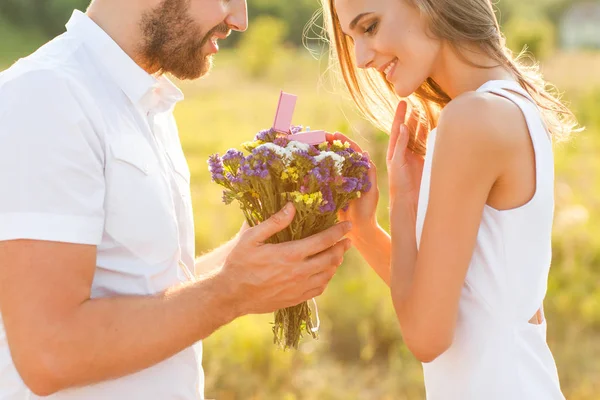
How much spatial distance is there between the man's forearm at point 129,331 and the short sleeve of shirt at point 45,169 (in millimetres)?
186

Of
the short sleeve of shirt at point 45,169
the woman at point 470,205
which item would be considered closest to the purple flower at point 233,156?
the short sleeve of shirt at point 45,169

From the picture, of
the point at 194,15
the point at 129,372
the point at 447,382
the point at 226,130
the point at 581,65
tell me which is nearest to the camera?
the point at 129,372

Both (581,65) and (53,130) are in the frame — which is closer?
(53,130)

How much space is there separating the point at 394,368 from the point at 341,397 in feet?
1.81

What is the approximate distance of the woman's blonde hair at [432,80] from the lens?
2336 mm

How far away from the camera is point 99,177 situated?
2.04 meters

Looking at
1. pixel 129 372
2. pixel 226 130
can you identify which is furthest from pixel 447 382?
pixel 226 130

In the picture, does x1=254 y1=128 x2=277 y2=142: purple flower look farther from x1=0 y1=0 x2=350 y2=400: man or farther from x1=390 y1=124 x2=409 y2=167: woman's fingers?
x1=390 y1=124 x2=409 y2=167: woman's fingers

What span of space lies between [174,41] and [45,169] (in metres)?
0.68

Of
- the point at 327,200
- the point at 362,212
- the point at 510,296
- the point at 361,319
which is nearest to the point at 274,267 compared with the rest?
the point at 327,200

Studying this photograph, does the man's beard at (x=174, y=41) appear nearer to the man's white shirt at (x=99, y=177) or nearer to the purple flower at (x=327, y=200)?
the man's white shirt at (x=99, y=177)

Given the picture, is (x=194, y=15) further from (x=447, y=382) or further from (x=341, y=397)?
(x=341, y=397)

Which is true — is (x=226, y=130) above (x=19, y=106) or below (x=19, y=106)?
below

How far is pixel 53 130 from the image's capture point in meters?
1.98
